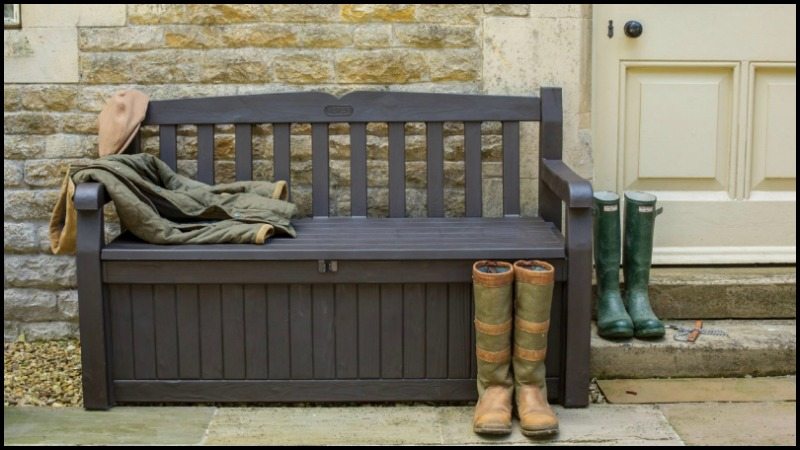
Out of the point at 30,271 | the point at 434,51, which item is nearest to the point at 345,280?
the point at 434,51

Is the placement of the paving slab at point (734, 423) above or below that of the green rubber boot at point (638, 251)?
below

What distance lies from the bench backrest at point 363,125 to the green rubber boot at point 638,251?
0.38 metres

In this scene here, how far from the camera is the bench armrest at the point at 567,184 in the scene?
3.24m

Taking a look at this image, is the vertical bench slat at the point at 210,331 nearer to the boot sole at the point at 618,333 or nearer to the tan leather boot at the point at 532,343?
the tan leather boot at the point at 532,343

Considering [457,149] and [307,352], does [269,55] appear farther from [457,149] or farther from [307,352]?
[307,352]

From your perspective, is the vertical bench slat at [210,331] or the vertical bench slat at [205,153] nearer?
the vertical bench slat at [210,331]

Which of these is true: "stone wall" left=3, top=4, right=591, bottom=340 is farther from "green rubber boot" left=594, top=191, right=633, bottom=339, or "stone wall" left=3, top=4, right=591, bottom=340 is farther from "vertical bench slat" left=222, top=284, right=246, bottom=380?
"vertical bench slat" left=222, top=284, right=246, bottom=380

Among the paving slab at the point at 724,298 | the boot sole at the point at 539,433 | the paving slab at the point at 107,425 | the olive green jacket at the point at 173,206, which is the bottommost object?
the paving slab at the point at 107,425

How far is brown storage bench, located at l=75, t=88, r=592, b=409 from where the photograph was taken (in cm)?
328

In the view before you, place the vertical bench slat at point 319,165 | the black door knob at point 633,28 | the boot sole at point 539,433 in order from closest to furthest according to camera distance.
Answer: the boot sole at point 539,433 → the vertical bench slat at point 319,165 → the black door knob at point 633,28

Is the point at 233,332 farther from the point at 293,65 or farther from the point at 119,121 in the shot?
the point at 293,65

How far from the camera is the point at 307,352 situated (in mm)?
3400

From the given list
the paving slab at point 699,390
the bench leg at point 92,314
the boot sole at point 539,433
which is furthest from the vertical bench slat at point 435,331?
the bench leg at point 92,314

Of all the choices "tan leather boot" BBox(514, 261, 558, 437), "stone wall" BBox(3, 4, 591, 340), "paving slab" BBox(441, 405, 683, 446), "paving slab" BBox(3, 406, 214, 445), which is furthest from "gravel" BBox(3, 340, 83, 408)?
"tan leather boot" BBox(514, 261, 558, 437)
